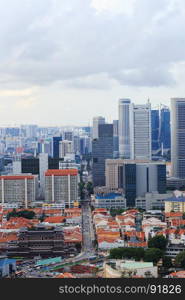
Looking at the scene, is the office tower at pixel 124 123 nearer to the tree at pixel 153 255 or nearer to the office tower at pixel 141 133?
the office tower at pixel 141 133

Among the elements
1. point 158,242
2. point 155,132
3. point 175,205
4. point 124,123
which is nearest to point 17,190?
point 175,205

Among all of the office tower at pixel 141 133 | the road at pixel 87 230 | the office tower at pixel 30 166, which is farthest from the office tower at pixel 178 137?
the road at pixel 87 230

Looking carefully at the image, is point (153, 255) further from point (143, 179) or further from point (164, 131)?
point (164, 131)

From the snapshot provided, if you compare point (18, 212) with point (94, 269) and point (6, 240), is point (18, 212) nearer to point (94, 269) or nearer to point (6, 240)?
point (6, 240)

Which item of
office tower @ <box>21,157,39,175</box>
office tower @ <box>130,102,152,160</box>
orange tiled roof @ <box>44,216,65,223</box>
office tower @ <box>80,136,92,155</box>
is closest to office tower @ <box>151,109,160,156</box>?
office tower @ <box>80,136,92,155</box>

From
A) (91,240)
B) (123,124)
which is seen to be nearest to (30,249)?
(91,240)
